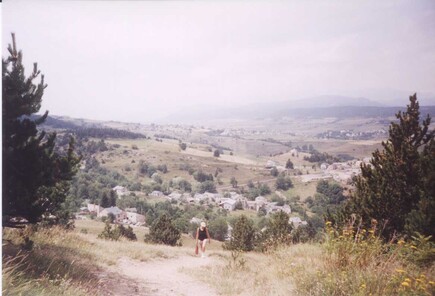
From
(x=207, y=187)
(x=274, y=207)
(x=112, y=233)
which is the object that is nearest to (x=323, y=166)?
(x=274, y=207)

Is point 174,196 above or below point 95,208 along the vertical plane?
below

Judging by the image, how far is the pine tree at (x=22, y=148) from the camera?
13.4 feet

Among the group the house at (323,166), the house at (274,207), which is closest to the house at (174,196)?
the house at (274,207)

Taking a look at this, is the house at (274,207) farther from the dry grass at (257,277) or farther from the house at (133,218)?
the dry grass at (257,277)

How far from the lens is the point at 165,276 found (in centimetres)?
627

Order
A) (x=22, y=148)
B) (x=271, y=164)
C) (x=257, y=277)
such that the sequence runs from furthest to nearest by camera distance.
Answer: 1. (x=271, y=164)
2. (x=257, y=277)
3. (x=22, y=148)

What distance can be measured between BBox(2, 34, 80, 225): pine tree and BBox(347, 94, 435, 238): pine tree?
21.3 ft

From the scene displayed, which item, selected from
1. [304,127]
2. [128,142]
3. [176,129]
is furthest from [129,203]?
[304,127]

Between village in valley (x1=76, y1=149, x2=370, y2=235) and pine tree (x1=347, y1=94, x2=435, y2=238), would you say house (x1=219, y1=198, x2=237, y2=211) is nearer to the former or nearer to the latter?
village in valley (x1=76, y1=149, x2=370, y2=235)

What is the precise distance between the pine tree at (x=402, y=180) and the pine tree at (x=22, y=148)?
21.3 ft

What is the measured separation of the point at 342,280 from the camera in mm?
3605

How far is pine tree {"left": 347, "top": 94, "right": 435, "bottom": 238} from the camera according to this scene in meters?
6.24

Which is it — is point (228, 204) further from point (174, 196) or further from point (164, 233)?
point (164, 233)

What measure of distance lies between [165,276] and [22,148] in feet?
12.2
